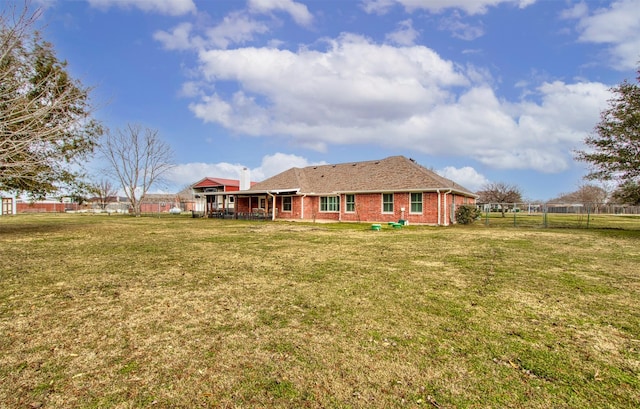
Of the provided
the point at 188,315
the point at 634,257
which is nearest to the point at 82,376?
the point at 188,315

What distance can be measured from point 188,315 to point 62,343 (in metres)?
1.30

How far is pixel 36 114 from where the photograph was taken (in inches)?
320

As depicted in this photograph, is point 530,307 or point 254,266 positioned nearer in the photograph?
point 530,307

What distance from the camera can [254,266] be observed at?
7.43 metres

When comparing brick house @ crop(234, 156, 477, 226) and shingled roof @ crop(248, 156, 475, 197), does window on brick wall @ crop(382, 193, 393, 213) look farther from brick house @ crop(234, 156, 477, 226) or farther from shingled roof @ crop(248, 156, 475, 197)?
shingled roof @ crop(248, 156, 475, 197)

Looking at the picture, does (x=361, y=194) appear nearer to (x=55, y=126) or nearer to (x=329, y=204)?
(x=329, y=204)

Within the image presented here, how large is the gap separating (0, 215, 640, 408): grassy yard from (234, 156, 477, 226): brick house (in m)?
13.8

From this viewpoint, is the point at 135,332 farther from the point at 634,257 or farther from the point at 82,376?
the point at 634,257

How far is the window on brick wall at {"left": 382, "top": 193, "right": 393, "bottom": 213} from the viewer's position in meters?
Answer: 22.4

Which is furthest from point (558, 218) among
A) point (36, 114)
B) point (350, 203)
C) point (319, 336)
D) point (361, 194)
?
point (36, 114)

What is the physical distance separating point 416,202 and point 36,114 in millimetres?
18914

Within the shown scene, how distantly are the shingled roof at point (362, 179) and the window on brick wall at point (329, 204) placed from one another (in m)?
0.62

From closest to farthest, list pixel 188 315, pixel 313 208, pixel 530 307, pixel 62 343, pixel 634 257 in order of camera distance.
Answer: pixel 62 343
pixel 188 315
pixel 530 307
pixel 634 257
pixel 313 208

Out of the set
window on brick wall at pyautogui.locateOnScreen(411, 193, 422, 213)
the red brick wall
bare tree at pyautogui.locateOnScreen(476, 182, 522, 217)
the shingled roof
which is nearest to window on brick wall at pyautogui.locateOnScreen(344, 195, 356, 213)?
the red brick wall
